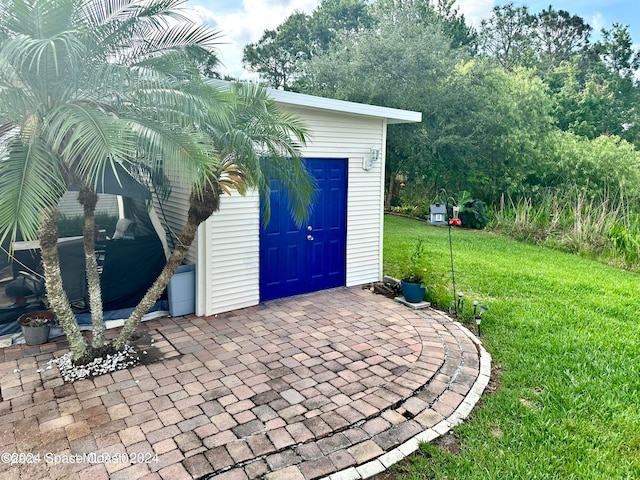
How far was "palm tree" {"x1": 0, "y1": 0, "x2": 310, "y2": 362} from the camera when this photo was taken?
2.80m

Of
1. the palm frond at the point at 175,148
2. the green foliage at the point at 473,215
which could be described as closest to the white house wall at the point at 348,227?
the palm frond at the point at 175,148

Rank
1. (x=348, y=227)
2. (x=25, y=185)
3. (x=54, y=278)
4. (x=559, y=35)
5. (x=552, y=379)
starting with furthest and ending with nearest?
(x=559, y=35) → (x=348, y=227) → (x=552, y=379) → (x=54, y=278) → (x=25, y=185)

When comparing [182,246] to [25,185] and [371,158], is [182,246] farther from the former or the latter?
[371,158]

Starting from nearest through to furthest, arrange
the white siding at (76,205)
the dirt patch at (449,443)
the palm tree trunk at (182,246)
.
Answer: the dirt patch at (449,443), the palm tree trunk at (182,246), the white siding at (76,205)

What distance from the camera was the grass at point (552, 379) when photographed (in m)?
2.89

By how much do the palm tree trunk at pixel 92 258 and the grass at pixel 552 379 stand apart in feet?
9.68

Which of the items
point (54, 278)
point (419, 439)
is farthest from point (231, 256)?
point (419, 439)

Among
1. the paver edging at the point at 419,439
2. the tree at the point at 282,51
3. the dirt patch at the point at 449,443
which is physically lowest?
the dirt patch at the point at 449,443

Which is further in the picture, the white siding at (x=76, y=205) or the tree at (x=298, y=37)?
the tree at (x=298, y=37)

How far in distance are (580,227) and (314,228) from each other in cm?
722

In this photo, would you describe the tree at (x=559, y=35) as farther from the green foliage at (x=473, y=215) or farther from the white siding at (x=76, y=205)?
the white siding at (x=76, y=205)

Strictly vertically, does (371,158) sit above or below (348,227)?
above

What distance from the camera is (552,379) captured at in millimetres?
3979

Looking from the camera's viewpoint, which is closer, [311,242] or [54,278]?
[54,278]
